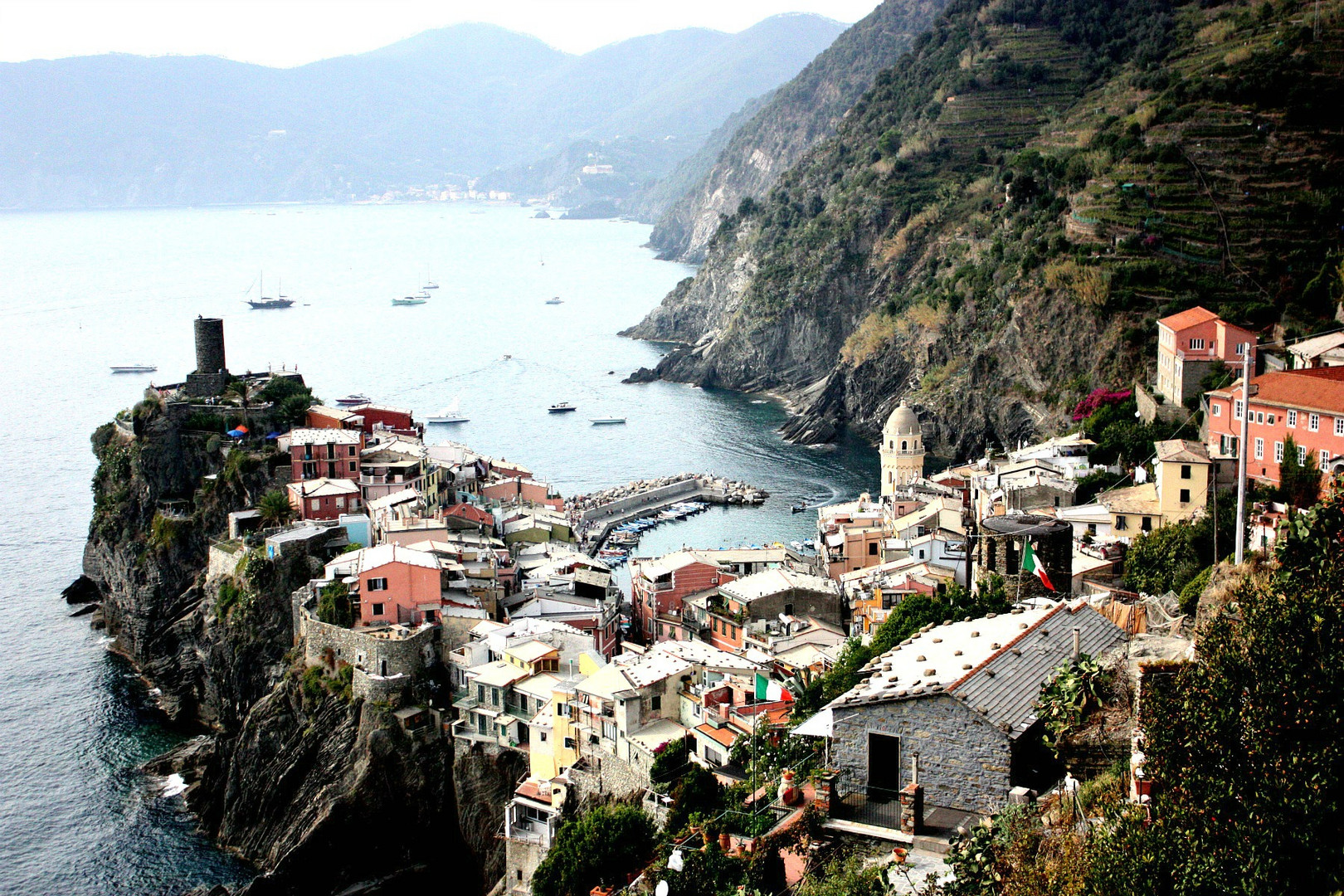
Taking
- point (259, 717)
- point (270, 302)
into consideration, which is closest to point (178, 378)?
point (270, 302)

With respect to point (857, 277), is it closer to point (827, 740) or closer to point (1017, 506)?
point (1017, 506)

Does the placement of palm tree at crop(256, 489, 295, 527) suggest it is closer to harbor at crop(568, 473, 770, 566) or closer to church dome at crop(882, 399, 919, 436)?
harbor at crop(568, 473, 770, 566)

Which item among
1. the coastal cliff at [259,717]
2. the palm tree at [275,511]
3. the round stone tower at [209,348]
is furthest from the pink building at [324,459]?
the round stone tower at [209,348]

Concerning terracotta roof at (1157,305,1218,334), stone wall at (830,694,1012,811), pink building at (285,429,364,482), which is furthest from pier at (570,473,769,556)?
stone wall at (830,694,1012,811)

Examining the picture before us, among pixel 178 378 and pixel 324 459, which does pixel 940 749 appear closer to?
pixel 324 459

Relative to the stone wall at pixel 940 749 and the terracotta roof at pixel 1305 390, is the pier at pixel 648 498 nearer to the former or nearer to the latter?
the terracotta roof at pixel 1305 390
